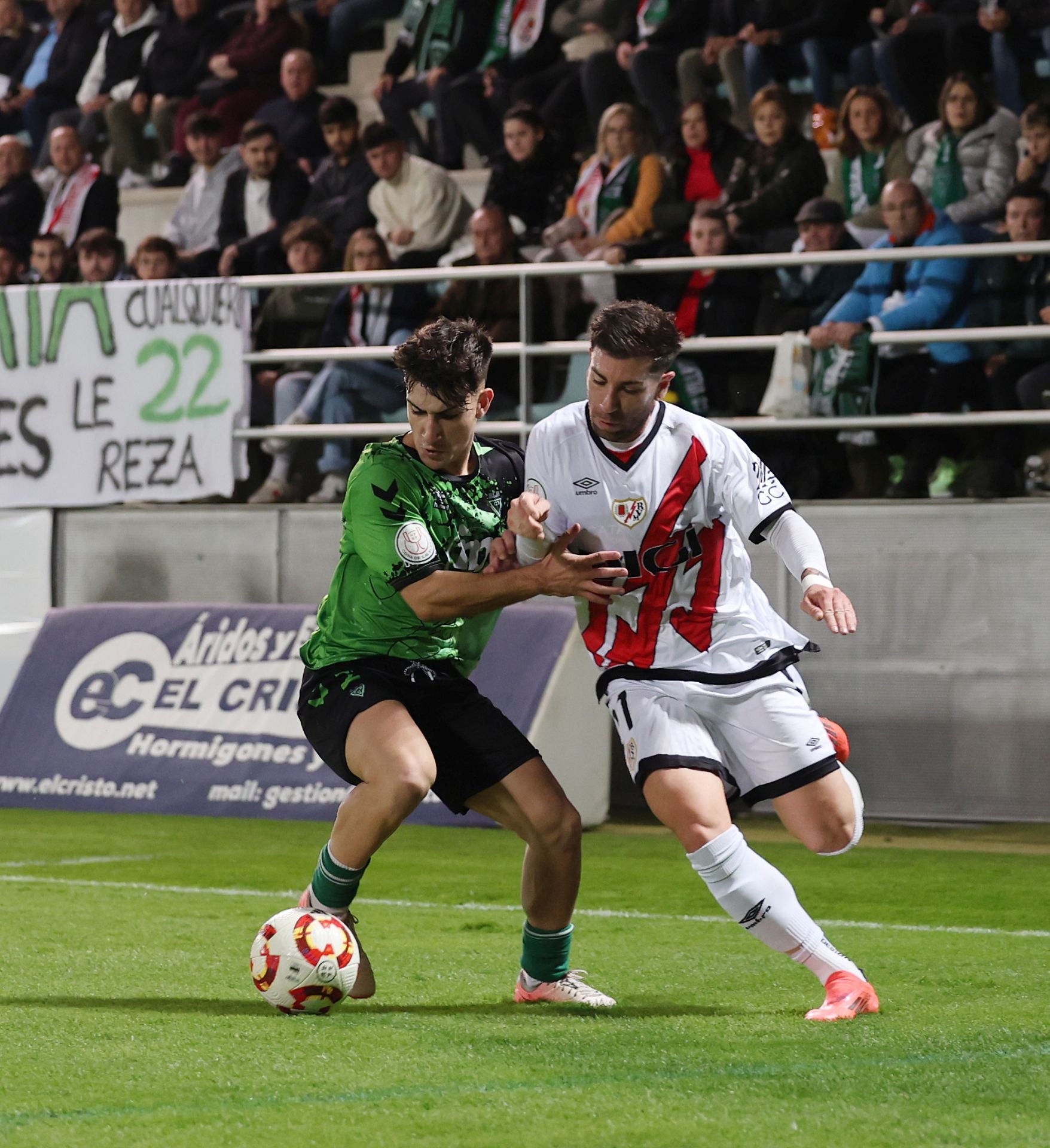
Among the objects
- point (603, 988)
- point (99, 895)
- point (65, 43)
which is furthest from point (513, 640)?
point (65, 43)

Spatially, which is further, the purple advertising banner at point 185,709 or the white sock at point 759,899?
the purple advertising banner at point 185,709

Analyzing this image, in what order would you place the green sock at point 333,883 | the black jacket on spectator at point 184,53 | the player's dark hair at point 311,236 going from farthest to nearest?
the black jacket on spectator at point 184,53, the player's dark hair at point 311,236, the green sock at point 333,883

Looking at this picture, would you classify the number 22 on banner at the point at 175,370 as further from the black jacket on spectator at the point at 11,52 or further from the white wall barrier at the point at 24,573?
the black jacket on spectator at the point at 11,52

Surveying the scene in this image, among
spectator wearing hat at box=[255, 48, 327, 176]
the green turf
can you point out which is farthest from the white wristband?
spectator wearing hat at box=[255, 48, 327, 176]

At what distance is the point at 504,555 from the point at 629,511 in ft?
1.19

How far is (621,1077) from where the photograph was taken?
4.15m

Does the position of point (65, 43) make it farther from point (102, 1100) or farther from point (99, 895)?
point (102, 1100)

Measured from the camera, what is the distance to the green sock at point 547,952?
5.22 metres

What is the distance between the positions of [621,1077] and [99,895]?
3902 millimetres

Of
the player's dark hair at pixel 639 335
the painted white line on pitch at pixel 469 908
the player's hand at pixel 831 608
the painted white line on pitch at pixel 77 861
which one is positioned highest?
the player's dark hair at pixel 639 335

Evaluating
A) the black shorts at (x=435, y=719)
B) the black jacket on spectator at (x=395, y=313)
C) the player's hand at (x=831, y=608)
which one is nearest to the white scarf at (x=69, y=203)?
the black jacket on spectator at (x=395, y=313)

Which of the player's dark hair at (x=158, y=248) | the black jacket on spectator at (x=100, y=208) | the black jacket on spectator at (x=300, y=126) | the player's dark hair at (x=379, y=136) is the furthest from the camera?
the black jacket on spectator at (x=100, y=208)

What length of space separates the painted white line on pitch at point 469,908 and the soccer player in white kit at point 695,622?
180 centimetres

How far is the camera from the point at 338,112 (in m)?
13.0
